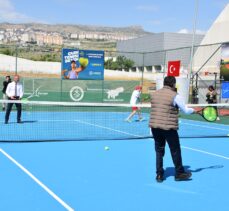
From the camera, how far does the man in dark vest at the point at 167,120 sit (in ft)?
25.3

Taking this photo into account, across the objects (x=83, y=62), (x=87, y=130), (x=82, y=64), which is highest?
(x=83, y=62)

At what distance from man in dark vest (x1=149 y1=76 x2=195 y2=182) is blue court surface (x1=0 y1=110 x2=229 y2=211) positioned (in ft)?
1.08

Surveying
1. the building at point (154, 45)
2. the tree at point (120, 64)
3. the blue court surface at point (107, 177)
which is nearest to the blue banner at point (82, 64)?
the blue court surface at point (107, 177)

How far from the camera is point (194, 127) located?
59.1 ft

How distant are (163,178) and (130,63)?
3298 inches

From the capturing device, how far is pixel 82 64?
91.1 ft

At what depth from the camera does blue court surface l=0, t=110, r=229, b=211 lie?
6.52 metres

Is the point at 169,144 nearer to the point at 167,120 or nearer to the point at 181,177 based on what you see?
the point at 167,120

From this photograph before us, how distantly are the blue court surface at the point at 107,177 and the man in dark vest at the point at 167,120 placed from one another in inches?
13.0

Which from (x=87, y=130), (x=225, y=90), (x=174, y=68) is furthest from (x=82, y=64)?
(x=87, y=130)

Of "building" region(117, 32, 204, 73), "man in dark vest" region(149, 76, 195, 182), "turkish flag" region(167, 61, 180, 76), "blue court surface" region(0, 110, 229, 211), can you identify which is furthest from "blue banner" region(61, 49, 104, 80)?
"building" region(117, 32, 204, 73)

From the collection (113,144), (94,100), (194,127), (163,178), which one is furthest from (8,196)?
(94,100)

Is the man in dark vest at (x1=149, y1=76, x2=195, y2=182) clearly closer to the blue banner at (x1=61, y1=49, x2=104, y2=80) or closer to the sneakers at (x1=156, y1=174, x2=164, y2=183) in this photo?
the sneakers at (x1=156, y1=174, x2=164, y2=183)

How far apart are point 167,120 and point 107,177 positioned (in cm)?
148
